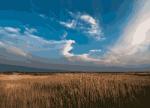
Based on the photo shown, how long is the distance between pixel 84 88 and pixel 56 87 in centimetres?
288

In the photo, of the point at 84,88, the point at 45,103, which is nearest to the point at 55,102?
the point at 45,103

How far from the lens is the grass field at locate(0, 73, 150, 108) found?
→ 22598mm

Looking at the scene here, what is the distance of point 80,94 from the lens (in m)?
24.1

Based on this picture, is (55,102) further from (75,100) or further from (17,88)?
(17,88)

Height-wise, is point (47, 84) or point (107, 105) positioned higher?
point (47, 84)

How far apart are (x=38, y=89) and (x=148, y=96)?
9.95 meters

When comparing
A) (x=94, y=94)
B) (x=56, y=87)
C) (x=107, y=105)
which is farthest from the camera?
(x=56, y=87)

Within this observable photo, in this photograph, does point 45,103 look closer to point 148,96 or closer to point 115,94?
point 115,94

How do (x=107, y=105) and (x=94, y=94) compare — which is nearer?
(x=107, y=105)

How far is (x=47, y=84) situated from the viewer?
27188 millimetres

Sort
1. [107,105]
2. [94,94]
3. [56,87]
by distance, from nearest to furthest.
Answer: [107,105], [94,94], [56,87]

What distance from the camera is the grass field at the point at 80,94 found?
22.6 meters

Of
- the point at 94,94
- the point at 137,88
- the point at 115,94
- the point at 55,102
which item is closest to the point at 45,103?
the point at 55,102

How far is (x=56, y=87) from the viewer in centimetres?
2605
